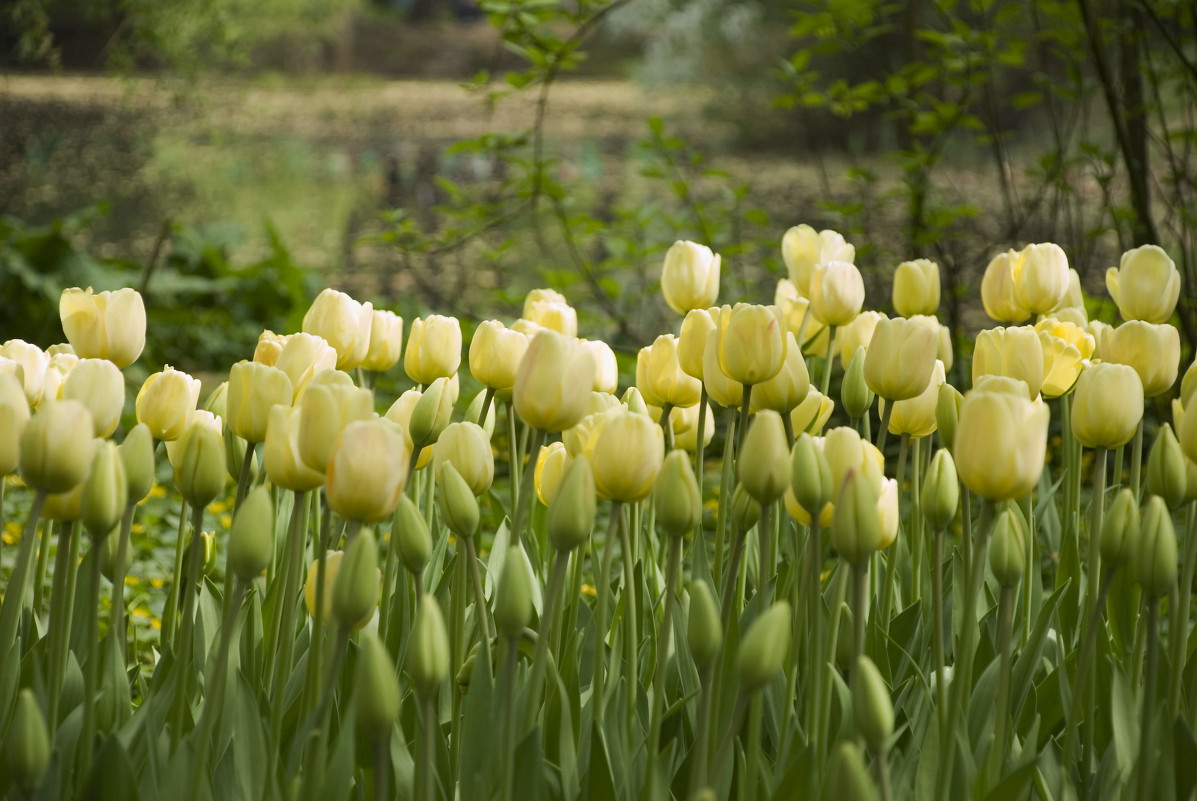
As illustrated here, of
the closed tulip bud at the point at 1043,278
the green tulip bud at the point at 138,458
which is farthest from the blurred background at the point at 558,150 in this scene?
the green tulip bud at the point at 138,458

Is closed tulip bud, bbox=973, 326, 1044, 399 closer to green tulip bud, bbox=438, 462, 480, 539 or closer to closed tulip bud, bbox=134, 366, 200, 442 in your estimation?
green tulip bud, bbox=438, 462, 480, 539

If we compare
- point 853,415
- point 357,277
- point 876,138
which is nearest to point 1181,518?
point 853,415

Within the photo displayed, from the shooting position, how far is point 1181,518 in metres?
2.59

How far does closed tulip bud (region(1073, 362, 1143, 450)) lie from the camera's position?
936 mm

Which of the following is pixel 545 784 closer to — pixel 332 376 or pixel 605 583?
pixel 605 583

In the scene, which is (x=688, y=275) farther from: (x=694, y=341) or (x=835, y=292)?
(x=694, y=341)

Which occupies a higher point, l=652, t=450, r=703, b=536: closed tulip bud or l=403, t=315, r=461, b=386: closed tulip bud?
l=652, t=450, r=703, b=536: closed tulip bud

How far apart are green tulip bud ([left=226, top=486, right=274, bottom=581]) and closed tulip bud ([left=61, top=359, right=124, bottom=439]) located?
0.18 metres

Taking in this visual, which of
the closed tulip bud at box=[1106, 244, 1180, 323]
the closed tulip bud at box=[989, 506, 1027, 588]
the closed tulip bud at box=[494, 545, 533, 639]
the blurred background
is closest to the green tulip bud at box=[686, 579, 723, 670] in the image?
the closed tulip bud at box=[494, 545, 533, 639]

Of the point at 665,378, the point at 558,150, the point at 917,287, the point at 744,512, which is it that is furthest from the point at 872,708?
the point at 558,150

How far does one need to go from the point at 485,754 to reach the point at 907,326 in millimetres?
485

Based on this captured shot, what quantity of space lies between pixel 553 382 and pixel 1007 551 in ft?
1.14

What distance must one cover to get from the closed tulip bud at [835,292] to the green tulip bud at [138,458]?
29.4 inches

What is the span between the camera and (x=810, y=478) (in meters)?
0.82
